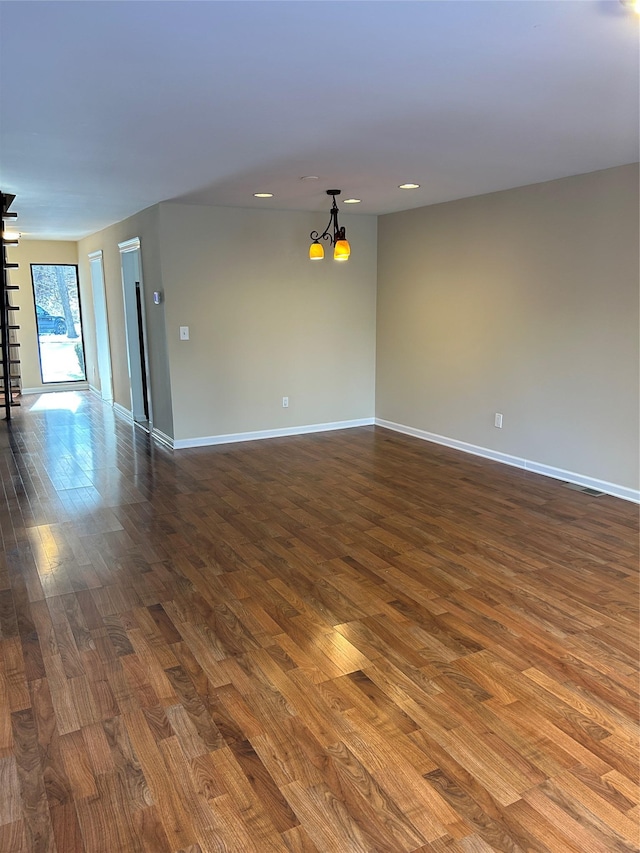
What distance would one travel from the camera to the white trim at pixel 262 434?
6.23 metres

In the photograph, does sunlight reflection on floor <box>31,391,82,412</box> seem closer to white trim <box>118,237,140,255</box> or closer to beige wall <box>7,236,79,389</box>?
beige wall <box>7,236,79,389</box>

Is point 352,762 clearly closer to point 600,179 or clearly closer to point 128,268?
point 600,179

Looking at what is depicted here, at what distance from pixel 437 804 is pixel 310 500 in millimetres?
2850

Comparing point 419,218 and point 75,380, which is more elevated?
point 419,218

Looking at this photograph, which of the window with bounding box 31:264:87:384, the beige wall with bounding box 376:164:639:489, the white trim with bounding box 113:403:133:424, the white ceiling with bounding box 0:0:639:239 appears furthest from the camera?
the window with bounding box 31:264:87:384

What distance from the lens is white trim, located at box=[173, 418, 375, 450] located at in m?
6.23

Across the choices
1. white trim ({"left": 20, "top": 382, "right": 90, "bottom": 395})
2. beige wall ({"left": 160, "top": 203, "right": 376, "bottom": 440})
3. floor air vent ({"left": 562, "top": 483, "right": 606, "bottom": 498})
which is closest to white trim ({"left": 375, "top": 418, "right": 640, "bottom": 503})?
floor air vent ({"left": 562, "top": 483, "right": 606, "bottom": 498})

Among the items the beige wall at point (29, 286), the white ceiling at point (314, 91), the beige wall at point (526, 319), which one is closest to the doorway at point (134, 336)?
the white ceiling at point (314, 91)

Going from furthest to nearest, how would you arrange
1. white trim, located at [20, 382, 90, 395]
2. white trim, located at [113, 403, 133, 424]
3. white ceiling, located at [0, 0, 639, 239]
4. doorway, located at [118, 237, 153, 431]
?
1. white trim, located at [20, 382, 90, 395]
2. white trim, located at [113, 403, 133, 424]
3. doorway, located at [118, 237, 153, 431]
4. white ceiling, located at [0, 0, 639, 239]

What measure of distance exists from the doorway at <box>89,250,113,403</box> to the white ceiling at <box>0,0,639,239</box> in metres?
4.06

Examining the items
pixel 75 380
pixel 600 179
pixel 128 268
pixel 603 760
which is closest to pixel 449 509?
pixel 603 760

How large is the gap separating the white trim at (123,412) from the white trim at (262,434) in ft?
5.70

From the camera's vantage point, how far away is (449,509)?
172 inches

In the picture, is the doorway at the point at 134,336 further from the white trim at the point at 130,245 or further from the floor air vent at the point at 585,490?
the floor air vent at the point at 585,490
